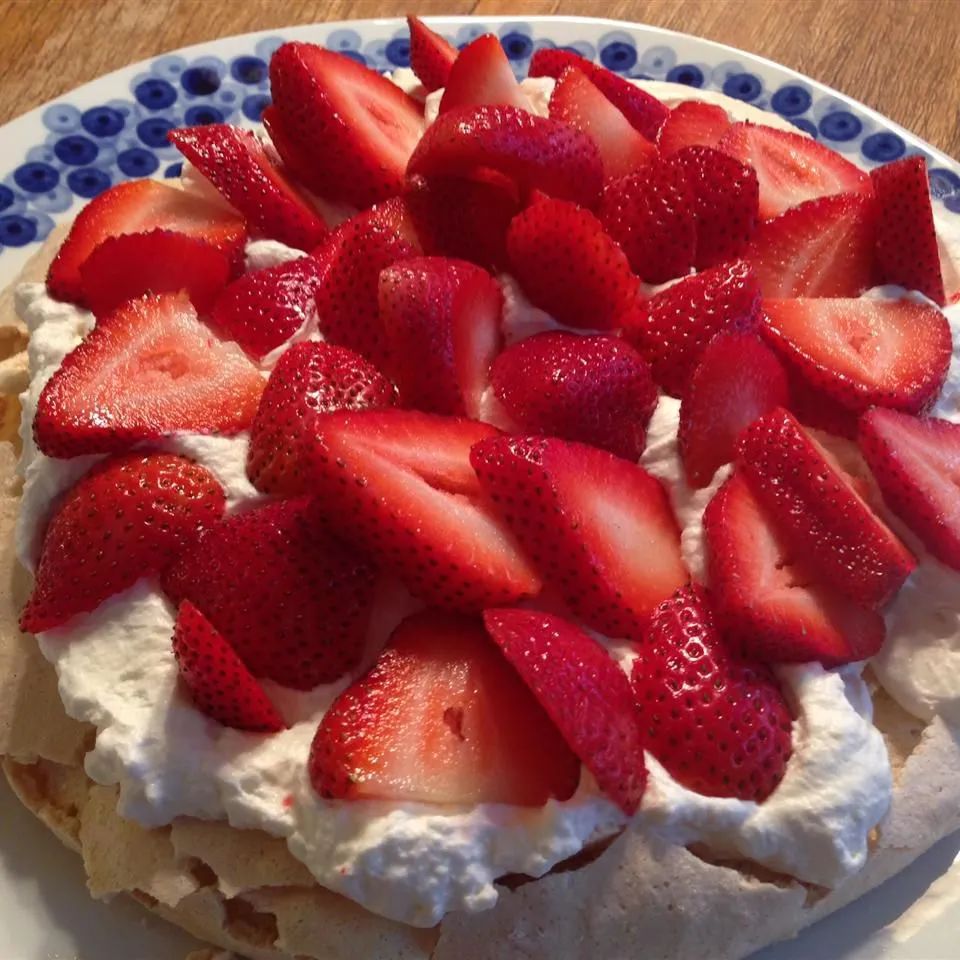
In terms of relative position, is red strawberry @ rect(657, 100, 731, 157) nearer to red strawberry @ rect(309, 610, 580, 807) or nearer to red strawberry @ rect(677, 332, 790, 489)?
red strawberry @ rect(677, 332, 790, 489)

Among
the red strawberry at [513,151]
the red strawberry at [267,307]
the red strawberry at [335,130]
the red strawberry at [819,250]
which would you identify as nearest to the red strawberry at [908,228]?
the red strawberry at [819,250]

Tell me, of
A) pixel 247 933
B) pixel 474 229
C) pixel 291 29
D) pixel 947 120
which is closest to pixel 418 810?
pixel 247 933

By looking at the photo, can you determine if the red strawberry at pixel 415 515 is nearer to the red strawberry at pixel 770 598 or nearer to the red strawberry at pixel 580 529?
the red strawberry at pixel 580 529

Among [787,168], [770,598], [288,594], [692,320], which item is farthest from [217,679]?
[787,168]

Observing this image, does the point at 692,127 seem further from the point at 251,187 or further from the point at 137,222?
the point at 137,222

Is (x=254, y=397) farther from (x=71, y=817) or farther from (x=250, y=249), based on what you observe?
(x=71, y=817)
